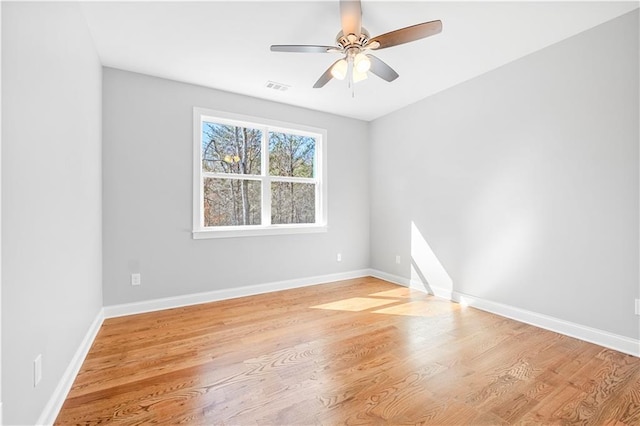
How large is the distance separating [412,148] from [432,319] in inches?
91.3

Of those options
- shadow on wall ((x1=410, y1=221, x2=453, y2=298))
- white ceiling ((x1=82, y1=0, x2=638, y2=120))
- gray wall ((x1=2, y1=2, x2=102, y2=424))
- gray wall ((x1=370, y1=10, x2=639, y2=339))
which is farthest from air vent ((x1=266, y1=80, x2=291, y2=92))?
shadow on wall ((x1=410, y1=221, x2=453, y2=298))

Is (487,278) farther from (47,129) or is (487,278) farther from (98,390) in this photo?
(47,129)

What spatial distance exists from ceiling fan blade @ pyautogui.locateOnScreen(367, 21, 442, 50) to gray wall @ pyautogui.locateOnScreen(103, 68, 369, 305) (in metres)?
2.13

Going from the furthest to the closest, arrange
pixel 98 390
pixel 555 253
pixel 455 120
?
1. pixel 455 120
2. pixel 555 253
3. pixel 98 390

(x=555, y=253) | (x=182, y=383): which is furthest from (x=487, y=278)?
(x=182, y=383)

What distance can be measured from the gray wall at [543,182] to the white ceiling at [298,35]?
0.93 feet

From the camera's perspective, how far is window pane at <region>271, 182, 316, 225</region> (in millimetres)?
4000

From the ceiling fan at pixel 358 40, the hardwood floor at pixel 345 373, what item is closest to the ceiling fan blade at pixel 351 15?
the ceiling fan at pixel 358 40

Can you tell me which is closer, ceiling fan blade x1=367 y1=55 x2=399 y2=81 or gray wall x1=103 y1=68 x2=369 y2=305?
ceiling fan blade x1=367 y1=55 x2=399 y2=81

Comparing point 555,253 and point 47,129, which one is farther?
point 555,253

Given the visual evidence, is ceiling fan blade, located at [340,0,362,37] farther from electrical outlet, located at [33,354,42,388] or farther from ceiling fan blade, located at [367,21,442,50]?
electrical outlet, located at [33,354,42,388]

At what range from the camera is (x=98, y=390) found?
68.4 inches

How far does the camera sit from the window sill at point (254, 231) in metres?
3.39

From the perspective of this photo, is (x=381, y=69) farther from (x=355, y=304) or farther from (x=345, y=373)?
(x=355, y=304)
